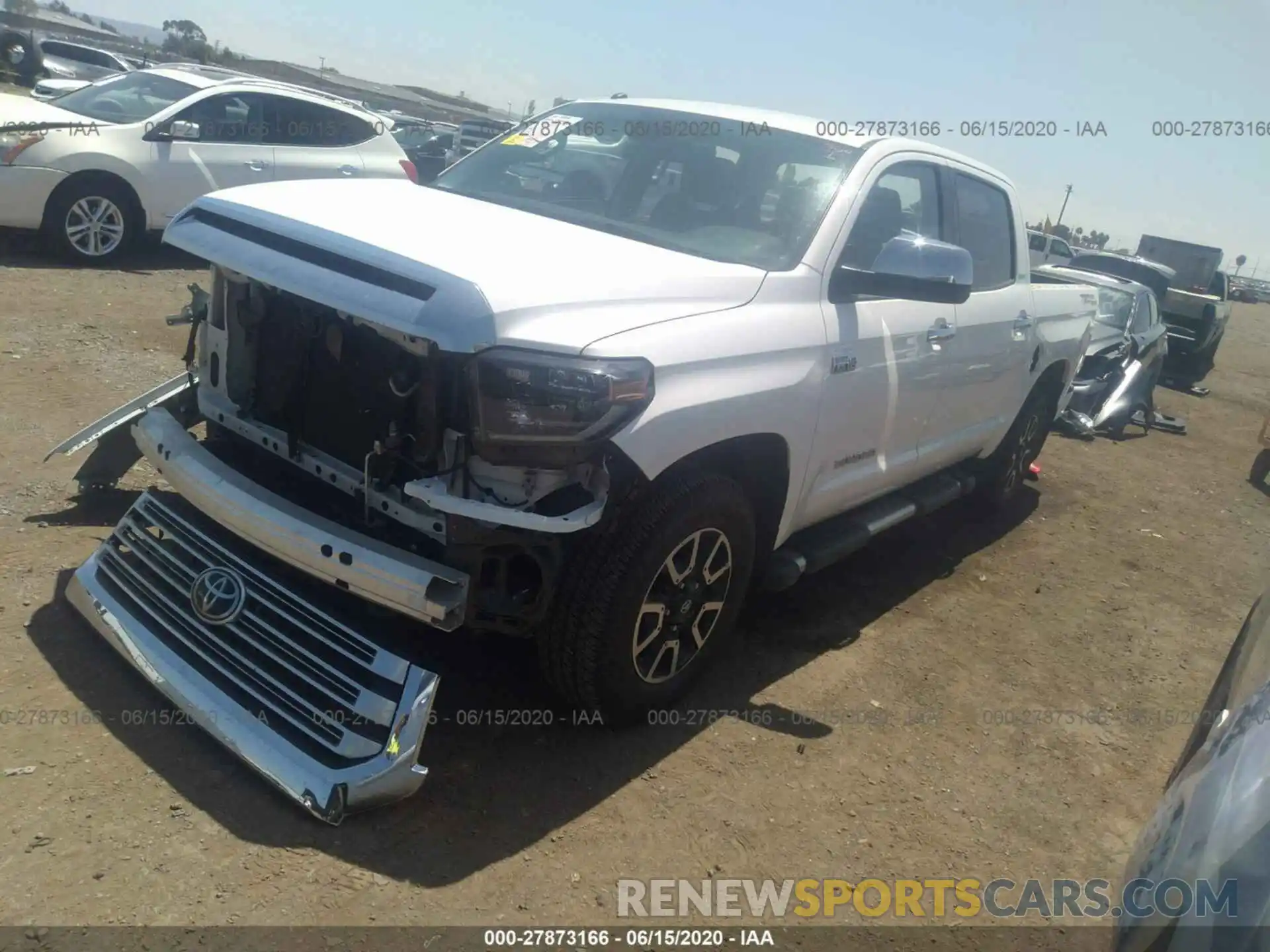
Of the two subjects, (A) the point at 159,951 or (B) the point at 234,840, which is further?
(B) the point at 234,840

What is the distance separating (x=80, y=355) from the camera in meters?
6.27

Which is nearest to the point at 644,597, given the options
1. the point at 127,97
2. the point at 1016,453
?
the point at 1016,453

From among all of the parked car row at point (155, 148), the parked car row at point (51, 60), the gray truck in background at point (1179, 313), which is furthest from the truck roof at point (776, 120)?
the parked car row at point (51, 60)

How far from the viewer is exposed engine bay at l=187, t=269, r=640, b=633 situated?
107 inches

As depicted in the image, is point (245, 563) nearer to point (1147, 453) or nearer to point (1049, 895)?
point (1049, 895)

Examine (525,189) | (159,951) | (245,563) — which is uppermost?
(525,189)

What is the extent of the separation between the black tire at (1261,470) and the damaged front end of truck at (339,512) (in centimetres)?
876

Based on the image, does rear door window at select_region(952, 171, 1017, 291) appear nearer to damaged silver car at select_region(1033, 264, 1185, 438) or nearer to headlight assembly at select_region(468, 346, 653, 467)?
headlight assembly at select_region(468, 346, 653, 467)

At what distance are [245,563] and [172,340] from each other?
4.35 meters

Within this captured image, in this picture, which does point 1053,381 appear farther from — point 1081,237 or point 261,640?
point 1081,237

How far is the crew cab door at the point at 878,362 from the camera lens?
371cm

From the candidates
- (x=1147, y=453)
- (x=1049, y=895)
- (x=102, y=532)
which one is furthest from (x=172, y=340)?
(x=1147, y=453)

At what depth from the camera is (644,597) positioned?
121 inches

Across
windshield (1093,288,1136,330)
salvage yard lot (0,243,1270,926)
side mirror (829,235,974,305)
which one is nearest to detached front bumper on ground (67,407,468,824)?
salvage yard lot (0,243,1270,926)
